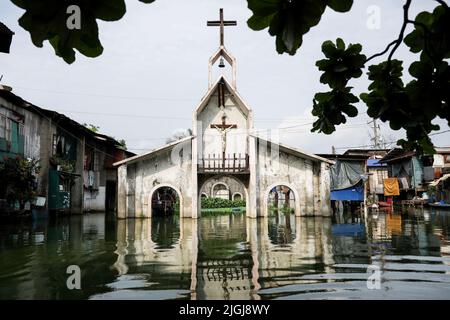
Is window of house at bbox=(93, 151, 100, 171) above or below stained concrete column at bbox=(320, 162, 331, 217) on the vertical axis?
above

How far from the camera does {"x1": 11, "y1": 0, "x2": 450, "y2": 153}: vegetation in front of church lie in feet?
5.04

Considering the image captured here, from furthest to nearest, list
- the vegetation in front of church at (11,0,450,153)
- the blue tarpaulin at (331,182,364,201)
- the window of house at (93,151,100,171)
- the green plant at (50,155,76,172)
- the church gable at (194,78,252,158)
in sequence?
the window of house at (93,151,100,171), the blue tarpaulin at (331,182,364,201), the church gable at (194,78,252,158), the green plant at (50,155,76,172), the vegetation in front of church at (11,0,450,153)

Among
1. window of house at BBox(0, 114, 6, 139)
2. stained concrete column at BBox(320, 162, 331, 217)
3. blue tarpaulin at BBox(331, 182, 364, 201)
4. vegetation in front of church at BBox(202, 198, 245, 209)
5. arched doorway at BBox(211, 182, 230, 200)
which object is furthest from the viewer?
arched doorway at BBox(211, 182, 230, 200)

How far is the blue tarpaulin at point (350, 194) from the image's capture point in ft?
73.4

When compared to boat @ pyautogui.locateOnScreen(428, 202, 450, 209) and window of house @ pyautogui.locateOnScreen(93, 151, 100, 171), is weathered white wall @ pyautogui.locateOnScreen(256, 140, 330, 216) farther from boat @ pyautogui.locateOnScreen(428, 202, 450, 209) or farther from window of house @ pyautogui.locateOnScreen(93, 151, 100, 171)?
window of house @ pyautogui.locateOnScreen(93, 151, 100, 171)

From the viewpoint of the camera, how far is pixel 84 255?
25.5 ft

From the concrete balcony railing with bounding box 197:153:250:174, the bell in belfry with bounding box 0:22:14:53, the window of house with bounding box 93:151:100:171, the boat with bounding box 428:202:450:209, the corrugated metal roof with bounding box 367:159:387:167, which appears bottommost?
the boat with bounding box 428:202:450:209

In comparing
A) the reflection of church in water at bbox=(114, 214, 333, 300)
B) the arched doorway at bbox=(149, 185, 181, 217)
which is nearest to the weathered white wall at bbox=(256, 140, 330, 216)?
the arched doorway at bbox=(149, 185, 181, 217)

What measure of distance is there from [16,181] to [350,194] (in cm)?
1867

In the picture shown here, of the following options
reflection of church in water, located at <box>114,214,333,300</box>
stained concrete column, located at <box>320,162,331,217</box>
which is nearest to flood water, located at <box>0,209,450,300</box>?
reflection of church in water, located at <box>114,214,333,300</box>

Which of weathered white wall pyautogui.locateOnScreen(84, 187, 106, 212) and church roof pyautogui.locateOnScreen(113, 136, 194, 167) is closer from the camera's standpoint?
church roof pyautogui.locateOnScreen(113, 136, 194, 167)

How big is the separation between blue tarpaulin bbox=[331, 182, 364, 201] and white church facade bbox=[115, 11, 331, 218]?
3.68 m

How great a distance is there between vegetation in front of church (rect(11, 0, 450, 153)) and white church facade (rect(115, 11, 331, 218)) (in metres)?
16.4
